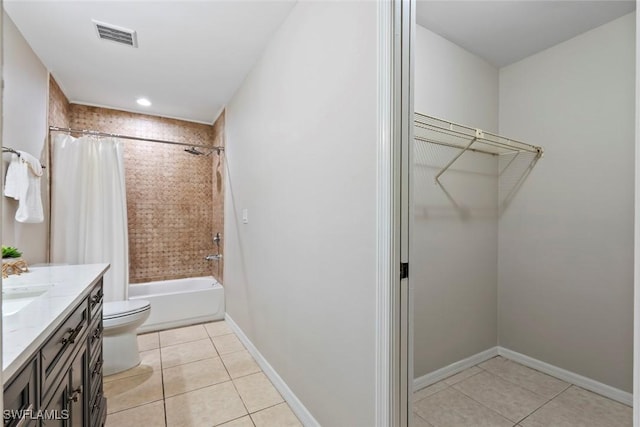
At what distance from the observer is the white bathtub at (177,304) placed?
3.20 meters

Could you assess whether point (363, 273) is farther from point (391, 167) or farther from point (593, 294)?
point (593, 294)

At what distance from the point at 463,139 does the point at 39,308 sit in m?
2.56

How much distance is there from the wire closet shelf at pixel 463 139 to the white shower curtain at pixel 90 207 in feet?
9.16

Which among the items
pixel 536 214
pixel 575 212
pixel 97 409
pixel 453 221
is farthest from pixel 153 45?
pixel 575 212

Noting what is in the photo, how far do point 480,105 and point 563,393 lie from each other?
214 cm

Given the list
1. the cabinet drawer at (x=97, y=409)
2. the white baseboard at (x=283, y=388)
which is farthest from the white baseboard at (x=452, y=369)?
the cabinet drawer at (x=97, y=409)

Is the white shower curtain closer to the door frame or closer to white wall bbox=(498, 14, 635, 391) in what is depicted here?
the door frame

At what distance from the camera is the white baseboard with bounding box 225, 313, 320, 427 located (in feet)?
5.82

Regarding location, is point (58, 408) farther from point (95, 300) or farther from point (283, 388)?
point (283, 388)

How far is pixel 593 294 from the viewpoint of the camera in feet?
7.07

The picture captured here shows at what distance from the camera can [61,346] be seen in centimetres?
109

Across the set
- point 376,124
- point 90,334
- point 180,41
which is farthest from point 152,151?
point 376,124

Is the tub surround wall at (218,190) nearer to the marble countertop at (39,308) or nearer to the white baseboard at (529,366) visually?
the marble countertop at (39,308)

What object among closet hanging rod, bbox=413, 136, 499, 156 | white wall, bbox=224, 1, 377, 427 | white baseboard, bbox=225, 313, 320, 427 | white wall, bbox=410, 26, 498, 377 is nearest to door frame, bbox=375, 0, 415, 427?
white wall, bbox=224, 1, 377, 427
